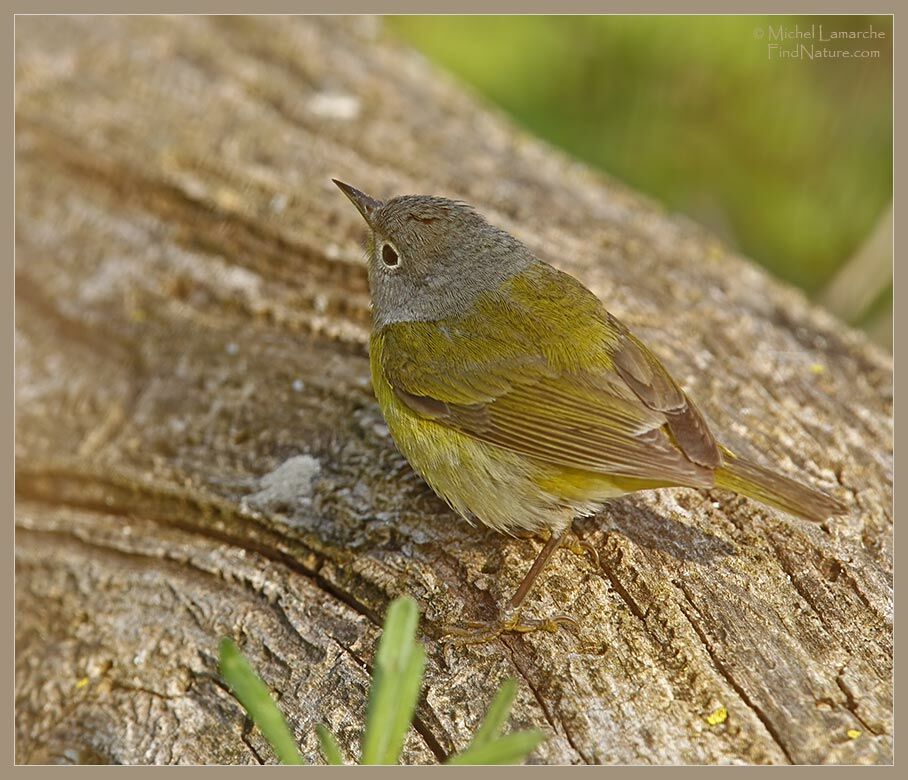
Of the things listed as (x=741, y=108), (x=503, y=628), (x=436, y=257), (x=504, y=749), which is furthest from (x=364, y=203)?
(x=741, y=108)

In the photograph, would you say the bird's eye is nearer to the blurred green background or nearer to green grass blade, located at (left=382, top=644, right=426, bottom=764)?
green grass blade, located at (left=382, top=644, right=426, bottom=764)

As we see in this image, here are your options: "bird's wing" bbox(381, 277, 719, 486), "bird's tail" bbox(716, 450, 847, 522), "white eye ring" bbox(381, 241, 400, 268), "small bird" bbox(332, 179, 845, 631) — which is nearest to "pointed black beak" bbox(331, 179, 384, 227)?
"small bird" bbox(332, 179, 845, 631)

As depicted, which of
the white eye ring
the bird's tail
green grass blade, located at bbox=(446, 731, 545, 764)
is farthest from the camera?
the white eye ring

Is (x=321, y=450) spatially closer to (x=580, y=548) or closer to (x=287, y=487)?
(x=287, y=487)

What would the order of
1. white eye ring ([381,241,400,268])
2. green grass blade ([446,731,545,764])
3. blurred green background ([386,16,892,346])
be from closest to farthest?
green grass blade ([446,731,545,764]) < white eye ring ([381,241,400,268]) < blurred green background ([386,16,892,346])

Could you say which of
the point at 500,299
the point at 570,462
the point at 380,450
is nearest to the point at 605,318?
the point at 500,299

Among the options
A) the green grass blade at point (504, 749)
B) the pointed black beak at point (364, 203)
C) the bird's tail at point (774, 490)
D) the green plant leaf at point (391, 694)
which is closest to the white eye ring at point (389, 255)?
the pointed black beak at point (364, 203)
